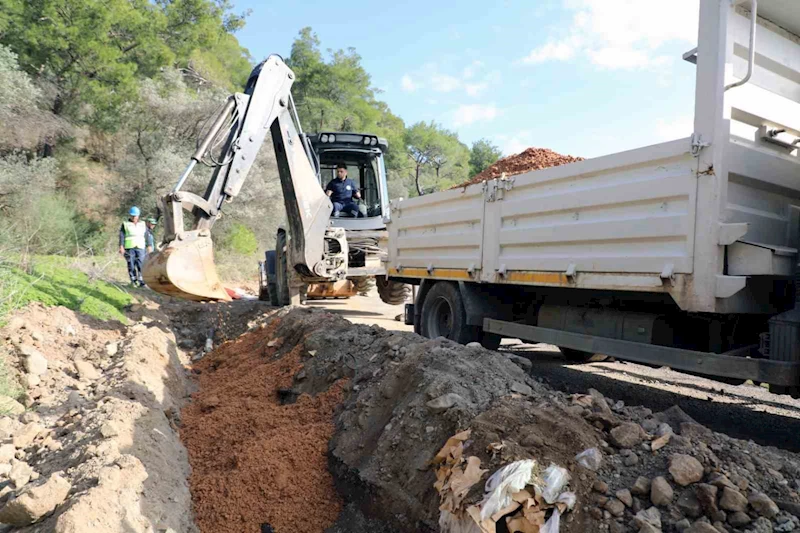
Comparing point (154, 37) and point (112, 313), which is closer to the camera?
point (112, 313)

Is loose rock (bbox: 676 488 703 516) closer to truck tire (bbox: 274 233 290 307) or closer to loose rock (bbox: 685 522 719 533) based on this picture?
loose rock (bbox: 685 522 719 533)

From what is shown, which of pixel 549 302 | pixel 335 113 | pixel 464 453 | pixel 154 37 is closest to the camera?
pixel 464 453

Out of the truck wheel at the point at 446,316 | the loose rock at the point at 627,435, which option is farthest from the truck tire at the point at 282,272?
the loose rock at the point at 627,435

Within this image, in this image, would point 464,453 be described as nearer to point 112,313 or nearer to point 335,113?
point 112,313

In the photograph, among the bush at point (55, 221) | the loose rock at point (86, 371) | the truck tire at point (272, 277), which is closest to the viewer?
the loose rock at point (86, 371)

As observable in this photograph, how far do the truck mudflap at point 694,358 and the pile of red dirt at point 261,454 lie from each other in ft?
7.06

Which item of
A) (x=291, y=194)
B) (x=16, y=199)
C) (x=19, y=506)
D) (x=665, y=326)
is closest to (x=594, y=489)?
(x=665, y=326)

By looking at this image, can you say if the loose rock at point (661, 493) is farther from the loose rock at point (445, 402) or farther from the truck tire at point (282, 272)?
the truck tire at point (282, 272)

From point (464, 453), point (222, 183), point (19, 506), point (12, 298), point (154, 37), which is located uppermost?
point (154, 37)

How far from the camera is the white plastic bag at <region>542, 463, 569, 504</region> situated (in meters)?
2.48

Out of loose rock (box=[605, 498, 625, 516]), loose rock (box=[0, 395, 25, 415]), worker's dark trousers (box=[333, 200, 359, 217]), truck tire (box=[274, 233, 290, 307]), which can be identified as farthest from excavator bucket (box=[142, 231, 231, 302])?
loose rock (box=[605, 498, 625, 516])

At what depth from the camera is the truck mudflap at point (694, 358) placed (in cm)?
354

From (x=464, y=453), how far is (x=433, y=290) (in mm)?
4273

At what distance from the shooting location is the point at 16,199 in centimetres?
1538
